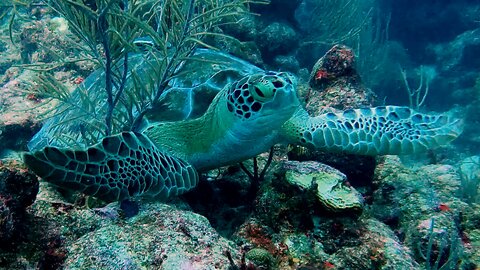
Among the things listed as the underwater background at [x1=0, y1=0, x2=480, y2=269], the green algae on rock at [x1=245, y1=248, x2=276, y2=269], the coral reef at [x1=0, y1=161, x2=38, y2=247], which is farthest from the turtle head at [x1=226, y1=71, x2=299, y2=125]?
the coral reef at [x1=0, y1=161, x2=38, y2=247]

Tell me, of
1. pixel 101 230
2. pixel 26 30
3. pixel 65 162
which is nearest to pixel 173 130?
pixel 65 162

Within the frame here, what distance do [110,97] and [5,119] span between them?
2986mm

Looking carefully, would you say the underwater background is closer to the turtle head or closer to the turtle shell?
the turtle shell

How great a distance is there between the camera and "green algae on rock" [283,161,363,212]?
93.9 inches

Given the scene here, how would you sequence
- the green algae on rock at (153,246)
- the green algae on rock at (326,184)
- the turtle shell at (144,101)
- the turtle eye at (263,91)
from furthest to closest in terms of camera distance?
the turtle shell at (144,101), the turtle eye at (263,91), the green algae on rock at (326,184), the green algae on rock at (153,246)

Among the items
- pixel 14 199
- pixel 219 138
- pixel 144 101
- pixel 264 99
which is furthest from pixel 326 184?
pixel 14 199

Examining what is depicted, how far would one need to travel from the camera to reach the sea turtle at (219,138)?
2.07 metres

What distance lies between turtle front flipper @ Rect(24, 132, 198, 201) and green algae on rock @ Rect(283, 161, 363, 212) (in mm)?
796

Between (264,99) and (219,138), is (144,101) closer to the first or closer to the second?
(219,138)

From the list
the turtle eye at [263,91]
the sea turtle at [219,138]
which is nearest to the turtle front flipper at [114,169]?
the sea turtle at [219,138]

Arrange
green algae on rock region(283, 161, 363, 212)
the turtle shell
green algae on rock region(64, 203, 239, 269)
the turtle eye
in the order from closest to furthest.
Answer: green algae on rock region(64, 203, 239, 269) < green algae on rock region(283, 161, 363, 212) < the turtle eye < the turtle shell

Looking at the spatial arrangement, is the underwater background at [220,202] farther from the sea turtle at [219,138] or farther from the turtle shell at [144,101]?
the sea turtle at [219,138]

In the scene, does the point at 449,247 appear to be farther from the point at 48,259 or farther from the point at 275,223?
the point at 48,259

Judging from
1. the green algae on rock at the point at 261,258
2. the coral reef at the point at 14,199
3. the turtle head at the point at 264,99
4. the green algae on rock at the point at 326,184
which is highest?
the turtle head at the point at 264,99
